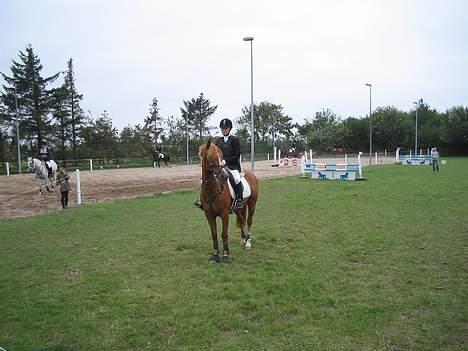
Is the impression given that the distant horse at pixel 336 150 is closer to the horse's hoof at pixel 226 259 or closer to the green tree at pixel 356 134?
the green tree at pixel 356 134

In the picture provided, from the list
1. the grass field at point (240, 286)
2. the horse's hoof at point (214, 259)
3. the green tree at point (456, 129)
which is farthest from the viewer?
the green tree at point (456, 129)

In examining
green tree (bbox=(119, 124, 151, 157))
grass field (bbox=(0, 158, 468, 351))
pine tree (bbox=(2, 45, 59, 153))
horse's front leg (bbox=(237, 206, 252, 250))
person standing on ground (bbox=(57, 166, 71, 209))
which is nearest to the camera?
grass field (bbox=(0, 158, 468, 351))

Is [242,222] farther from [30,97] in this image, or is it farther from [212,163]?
[30,97]

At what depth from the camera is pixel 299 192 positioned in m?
18.1

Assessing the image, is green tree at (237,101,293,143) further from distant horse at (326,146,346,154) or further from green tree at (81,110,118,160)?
green tree at (81,110,118,160)

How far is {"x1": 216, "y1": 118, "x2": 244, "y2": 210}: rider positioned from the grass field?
120cm

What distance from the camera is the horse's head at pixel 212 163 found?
6.95 m

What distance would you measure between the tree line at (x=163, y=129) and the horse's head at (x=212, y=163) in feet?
120

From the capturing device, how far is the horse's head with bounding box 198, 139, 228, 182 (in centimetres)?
695

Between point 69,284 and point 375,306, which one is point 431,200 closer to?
point 375,306

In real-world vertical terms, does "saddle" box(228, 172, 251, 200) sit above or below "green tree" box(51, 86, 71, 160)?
below

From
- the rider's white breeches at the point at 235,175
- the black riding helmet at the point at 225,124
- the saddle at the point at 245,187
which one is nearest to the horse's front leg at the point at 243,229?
the saddle at the point at 245,187

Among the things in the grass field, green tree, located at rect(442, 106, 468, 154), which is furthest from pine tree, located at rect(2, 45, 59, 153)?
green tree, located at rect(442, 106, 468, 154)

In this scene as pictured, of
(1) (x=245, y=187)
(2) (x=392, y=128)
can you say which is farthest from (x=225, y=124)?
(2) (x=392, y=128)
